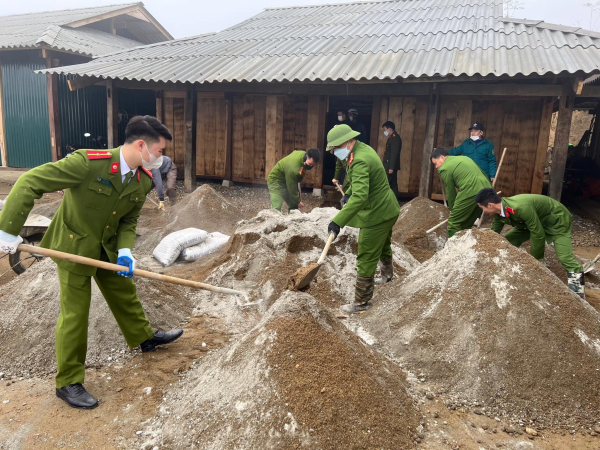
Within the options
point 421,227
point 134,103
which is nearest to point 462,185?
point 421,227

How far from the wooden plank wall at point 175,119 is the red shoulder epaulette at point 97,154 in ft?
26.8

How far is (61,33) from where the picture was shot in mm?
12602

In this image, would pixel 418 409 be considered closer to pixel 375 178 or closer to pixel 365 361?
pixel 365 361

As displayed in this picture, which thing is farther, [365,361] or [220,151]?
[220,151]

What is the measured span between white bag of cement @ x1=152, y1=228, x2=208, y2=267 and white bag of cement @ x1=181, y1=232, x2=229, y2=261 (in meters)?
0.07

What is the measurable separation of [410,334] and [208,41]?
9.48 m

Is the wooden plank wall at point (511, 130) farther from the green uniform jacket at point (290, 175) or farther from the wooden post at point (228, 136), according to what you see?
the wooden post at point (228, 136)

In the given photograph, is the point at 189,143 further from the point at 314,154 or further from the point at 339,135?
the point at 339,135

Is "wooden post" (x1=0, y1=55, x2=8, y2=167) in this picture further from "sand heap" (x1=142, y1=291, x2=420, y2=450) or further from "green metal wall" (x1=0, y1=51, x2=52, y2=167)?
"sand heap" (x1=142, y1=291, x2=420, y2=450)

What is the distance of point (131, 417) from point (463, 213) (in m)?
4.18

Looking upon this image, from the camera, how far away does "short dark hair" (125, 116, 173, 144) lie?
2.79 m

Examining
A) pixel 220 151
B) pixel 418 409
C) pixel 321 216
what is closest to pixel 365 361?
pixel 418 409

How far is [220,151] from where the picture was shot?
10.4 meters

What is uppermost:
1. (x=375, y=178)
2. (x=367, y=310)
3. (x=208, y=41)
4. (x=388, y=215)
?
(x=208, y=41)
